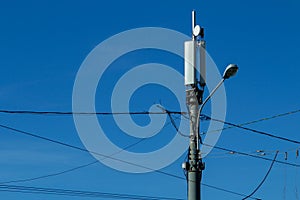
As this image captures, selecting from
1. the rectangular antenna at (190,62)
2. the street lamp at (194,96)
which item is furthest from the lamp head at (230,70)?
the rectangular antenna at (190,62)

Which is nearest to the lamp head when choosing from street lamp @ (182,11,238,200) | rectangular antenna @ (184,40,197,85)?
street lamp @ (182,11,238,200)

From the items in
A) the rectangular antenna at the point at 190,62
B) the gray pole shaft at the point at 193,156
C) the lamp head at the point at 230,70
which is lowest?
the gray pole shaft at the point at 193,156

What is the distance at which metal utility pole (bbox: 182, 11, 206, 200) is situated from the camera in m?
20.5

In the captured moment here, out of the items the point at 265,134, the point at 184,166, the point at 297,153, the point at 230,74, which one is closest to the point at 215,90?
the point at 230,74

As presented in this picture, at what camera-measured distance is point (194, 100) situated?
2112 centimetres

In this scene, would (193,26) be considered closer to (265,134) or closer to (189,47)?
(189,47)

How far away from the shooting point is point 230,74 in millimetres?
19922

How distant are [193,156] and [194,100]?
67.5 inches

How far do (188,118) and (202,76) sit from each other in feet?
4.80

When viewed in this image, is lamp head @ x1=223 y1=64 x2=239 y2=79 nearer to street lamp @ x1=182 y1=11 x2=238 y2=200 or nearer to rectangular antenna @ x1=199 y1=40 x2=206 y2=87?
street lamp @ x1=182 y1=11 x2=238 y2=200

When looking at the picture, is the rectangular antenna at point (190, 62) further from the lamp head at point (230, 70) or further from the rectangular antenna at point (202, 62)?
the lamp head at point (230, 70)

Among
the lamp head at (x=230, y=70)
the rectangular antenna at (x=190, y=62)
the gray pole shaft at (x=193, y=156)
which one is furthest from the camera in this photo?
the rectangular antenna at (x=190, y=62)

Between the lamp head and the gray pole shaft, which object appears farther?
the gray pole shaft

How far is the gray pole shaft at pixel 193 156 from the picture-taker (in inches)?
797
